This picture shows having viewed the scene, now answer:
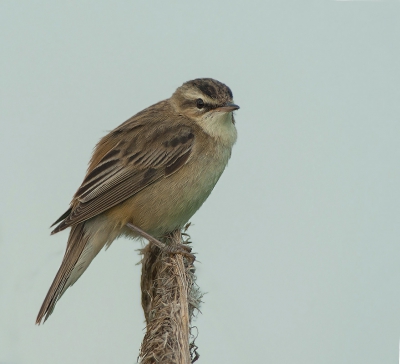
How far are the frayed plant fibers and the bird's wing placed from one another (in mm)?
882

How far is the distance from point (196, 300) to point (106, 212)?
1914 millimetres

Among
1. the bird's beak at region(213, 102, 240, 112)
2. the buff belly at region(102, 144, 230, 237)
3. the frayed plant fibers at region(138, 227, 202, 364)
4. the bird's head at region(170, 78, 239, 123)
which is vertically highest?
the bird's head at region(170, 78, 239, 123)

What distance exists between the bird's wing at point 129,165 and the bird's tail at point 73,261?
203 millimetres

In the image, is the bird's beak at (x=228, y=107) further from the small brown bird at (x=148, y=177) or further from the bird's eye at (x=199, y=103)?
the bird's eye at (x=199, y=103)

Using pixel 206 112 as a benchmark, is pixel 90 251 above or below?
below

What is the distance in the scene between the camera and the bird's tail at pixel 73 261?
19.5 ft

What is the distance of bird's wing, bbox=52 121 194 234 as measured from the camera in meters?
6.34

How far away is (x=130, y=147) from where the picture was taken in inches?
263

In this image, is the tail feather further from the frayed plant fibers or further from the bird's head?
the bird's head

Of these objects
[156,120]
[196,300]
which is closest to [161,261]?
[196,300]

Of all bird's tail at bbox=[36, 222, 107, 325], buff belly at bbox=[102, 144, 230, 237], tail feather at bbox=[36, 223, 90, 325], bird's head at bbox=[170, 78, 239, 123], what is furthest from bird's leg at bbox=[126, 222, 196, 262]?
bird's head at bbox=[170, 78, 239, 123]


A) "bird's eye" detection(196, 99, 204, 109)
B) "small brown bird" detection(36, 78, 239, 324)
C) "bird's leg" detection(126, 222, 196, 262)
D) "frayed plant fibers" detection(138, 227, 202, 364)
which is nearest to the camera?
"frayed plant fibers" detection(138, 227, 202, 364)

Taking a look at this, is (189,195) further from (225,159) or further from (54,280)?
(54,280)

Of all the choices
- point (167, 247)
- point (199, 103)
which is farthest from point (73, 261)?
point (199, 103)
